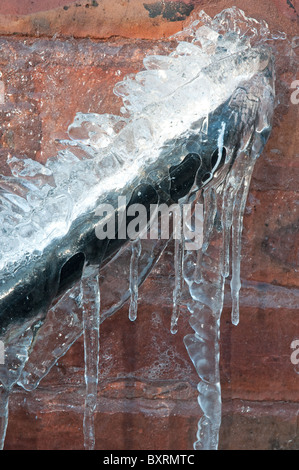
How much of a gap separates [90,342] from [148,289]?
0.14 meters

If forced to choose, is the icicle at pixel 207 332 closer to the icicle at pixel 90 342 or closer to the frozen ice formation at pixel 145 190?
the frozen ice formation at pixel 145 190

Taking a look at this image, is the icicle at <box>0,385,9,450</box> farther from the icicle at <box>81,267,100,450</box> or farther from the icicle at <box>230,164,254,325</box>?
the icicle at <box>230,164,254,325</box>

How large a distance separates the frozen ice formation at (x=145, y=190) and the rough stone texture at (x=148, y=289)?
36 mm

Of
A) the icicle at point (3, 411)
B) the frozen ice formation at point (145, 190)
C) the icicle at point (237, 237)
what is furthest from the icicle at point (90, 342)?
the icicle at point (237, 237)

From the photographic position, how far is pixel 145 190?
0.64m

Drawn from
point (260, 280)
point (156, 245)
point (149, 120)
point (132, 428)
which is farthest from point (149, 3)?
point (132, 428)

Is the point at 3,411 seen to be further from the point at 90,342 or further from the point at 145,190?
the point at 145,190

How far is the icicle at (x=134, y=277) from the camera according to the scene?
2.60ft

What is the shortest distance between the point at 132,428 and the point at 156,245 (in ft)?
0.99

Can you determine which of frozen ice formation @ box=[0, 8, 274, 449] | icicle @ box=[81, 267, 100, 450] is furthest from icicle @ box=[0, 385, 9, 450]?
icicle @ box=[81, 267, 100, 450]

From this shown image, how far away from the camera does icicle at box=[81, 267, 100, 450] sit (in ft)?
2.33

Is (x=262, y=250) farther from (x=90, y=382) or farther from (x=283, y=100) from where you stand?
(x=90, y=382)

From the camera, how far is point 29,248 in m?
0.61

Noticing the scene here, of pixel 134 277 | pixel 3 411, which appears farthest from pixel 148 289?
pixel 3 411
